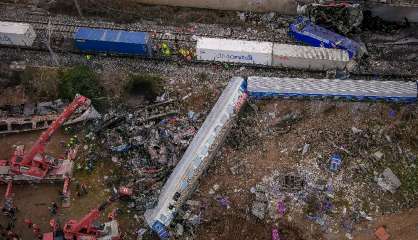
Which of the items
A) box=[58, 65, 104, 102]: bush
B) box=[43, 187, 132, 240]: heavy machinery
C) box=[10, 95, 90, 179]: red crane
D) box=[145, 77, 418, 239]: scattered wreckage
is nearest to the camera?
box=[43, 187, 132, 240]: heavy machinery

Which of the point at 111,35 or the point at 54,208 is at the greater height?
the point at 111,35

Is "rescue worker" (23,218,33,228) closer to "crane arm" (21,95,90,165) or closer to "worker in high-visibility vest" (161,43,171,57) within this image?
"crane arm" (21,95,90,165)

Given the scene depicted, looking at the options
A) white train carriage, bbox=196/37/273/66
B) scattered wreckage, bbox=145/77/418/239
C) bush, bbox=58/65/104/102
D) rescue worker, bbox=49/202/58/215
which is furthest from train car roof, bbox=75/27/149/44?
rescue worker, bbox=49/202/58/215

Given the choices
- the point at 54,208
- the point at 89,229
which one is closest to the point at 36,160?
the point at 54,208

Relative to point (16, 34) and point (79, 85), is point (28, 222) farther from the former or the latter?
point (16, 34)

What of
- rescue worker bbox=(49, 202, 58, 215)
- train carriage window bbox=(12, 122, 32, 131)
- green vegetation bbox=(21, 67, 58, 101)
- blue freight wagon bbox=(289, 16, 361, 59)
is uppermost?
blue freight wagon bbox=(289, 16, 361, 59)

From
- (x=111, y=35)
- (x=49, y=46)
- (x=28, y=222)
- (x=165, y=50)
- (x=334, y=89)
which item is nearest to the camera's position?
(x=28, y=222)

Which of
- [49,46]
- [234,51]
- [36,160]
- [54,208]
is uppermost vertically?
[234,51]

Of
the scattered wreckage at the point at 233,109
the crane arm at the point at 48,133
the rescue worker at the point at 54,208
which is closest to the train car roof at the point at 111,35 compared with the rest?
the scattered wreckage at the point at 233,109
